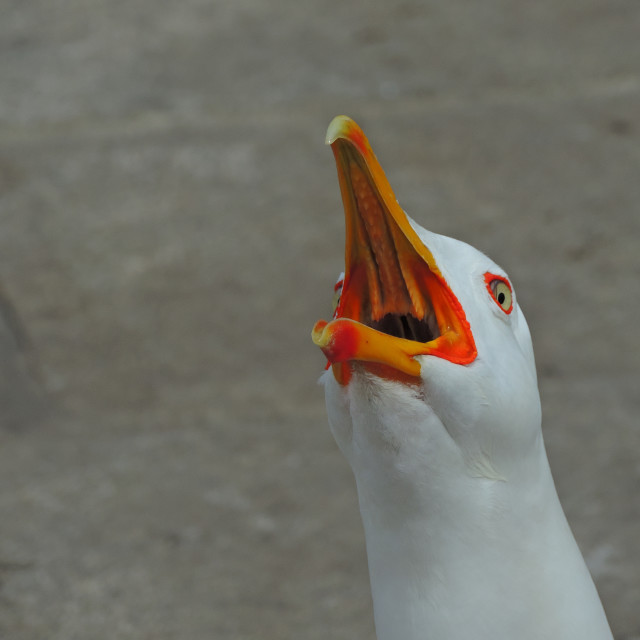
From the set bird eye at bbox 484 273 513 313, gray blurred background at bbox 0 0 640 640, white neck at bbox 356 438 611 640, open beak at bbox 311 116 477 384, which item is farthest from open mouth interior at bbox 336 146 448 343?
gray blurred background at bbox 0 0 640 640

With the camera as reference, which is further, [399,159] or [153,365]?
[399,159]

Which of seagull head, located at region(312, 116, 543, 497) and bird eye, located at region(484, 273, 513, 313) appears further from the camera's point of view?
bird eye, located at region(484, 273, 513, 313)

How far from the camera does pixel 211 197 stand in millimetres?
4680

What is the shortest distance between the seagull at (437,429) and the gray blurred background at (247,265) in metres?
1.36

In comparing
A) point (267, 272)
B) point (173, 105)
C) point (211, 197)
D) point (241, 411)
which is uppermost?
point (173, 105)

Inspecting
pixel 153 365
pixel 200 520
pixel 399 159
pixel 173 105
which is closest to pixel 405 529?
pixel 200 520

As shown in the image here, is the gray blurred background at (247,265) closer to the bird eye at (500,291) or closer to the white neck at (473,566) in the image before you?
the white neck at (473,566)

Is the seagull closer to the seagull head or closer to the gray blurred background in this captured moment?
the seagull head

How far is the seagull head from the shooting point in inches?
56.2

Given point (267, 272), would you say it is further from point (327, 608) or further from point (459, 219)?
point (327, 608)

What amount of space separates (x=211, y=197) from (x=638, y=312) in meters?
1.93

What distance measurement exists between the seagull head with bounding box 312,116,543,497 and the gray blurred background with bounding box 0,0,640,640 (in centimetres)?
153

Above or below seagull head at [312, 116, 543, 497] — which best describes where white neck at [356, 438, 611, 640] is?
below

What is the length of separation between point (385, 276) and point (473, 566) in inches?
18.1
